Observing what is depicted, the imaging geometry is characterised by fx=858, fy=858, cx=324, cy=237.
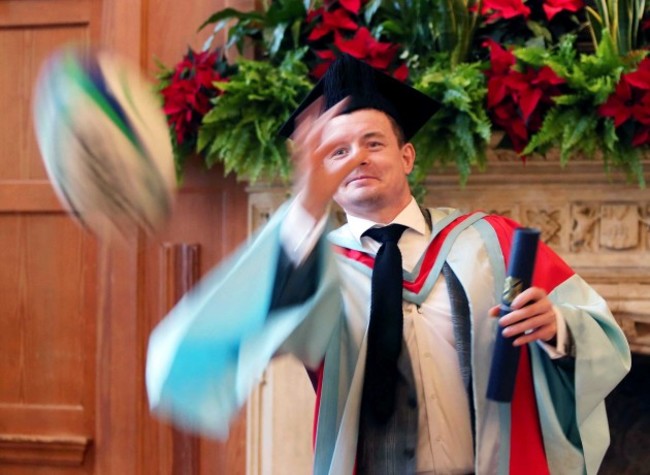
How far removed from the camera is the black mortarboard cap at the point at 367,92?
160 cm

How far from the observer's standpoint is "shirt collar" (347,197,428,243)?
1.59 metres

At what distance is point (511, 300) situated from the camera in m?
1.31

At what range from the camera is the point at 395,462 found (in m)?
1.46

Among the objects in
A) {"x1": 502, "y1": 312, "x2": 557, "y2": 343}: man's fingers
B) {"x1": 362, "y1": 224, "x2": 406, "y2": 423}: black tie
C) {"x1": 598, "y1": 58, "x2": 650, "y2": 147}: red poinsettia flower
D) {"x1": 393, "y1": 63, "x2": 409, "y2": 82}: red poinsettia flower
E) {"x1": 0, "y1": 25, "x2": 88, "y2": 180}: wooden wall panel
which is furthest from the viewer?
{"x1": 0, "y1": 25, "x2": 88, "y2": 180}: wooden wall panel

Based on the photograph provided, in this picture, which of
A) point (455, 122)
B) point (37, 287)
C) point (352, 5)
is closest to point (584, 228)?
point (455, 122)

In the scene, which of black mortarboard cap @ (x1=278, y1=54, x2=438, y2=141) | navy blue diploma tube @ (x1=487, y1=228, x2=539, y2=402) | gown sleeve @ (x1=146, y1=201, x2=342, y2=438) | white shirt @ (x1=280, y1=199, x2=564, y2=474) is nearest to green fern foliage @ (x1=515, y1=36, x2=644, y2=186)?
black mortarboard cap @ (x1=278, y1=54, x2=438, y2=141)

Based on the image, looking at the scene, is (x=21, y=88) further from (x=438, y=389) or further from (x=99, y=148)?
(x=438, y=389)

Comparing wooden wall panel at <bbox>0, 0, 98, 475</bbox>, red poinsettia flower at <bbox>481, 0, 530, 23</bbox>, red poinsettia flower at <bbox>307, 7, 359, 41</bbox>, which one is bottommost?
wooden wall panel at <bbox>0, 0, 98, 475</bbox>

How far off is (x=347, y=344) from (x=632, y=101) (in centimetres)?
97

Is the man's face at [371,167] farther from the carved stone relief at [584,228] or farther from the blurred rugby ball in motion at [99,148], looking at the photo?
the carved stone relief at [584,228]

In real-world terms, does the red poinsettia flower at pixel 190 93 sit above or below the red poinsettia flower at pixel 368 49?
below

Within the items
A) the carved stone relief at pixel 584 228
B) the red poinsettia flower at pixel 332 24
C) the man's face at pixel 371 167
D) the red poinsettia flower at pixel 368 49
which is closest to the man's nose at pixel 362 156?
the man's face at pixel 371 167

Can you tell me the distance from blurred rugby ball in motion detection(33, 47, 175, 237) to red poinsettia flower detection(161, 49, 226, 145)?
0.95 metres

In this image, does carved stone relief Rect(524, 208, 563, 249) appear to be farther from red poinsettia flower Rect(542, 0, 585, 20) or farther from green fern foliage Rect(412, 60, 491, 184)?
red poinsettia flower Rect(542, 0, 585, 20)
